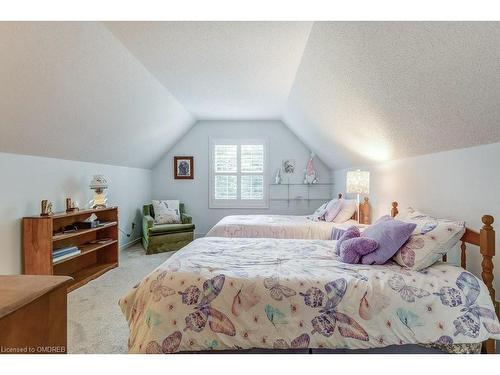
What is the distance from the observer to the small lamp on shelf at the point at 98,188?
3733 millimetres

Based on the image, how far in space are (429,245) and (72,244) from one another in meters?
3.79

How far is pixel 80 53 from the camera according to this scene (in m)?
2.39

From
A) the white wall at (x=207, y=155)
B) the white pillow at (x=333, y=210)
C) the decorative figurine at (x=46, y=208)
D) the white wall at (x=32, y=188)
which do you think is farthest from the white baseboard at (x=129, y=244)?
the white pillow at (x=333, y=210)

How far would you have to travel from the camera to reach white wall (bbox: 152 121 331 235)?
6.11m

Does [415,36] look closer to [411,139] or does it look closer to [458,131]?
[458,131]

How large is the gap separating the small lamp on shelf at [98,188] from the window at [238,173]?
2.54 meters

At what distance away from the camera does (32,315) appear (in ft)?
3.00

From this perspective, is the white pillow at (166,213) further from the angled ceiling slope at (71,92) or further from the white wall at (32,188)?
the angled ceiling slope at (71,92)

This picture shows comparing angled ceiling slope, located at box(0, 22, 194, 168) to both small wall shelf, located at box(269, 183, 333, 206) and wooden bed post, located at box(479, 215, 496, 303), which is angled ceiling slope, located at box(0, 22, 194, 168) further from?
wooden bed post, located at box(479, 215, 496, 303)

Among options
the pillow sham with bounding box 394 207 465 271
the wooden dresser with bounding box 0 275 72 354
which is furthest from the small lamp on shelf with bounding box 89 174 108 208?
the pillow sham with bounding box 394 207 465 271

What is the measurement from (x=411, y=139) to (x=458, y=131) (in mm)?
564

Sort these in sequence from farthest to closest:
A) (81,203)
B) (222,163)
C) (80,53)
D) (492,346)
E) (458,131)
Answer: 1. (222,163)
2. (81,203)
3. (80,53)
4. (458,131)
5. (492,346)

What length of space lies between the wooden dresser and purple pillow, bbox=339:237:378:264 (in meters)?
1.63
